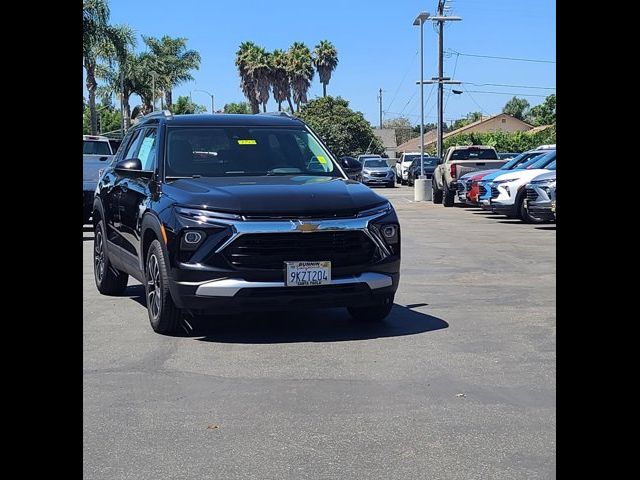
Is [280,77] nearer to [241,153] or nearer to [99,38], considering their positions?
[99,38]

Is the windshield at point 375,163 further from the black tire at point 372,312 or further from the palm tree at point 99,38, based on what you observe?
the black tire at point 372,312

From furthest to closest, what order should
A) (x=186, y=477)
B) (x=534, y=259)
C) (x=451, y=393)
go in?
(x=534, y=259) < (x=451, y=393) < (x=186, y=477)

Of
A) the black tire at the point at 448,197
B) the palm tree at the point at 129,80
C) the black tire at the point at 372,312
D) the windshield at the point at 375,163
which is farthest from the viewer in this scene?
the palm tree at the point at 129,80

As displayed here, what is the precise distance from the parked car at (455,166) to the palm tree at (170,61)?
4574 centimetres

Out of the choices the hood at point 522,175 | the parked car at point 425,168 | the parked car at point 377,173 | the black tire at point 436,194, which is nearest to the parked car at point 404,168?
the parked car at point 425,168

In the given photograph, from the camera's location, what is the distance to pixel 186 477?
4.11 metres

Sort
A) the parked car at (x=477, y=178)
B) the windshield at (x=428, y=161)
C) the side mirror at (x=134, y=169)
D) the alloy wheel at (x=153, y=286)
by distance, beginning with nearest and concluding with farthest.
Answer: the alloy wheel at (x=153, y=286)
the side mirror at (x=134, y=169)
the parked car at (x=477, y=178)
the windshield at (x=428, y=161)

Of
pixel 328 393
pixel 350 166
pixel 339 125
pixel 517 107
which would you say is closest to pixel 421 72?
pixel 350 166

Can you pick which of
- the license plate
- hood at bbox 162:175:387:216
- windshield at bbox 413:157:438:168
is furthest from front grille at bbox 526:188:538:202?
windshield at bbox 413:157:438:168

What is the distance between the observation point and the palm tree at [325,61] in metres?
78.2

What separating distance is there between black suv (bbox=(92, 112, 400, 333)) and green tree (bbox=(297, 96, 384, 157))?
65403 mm
